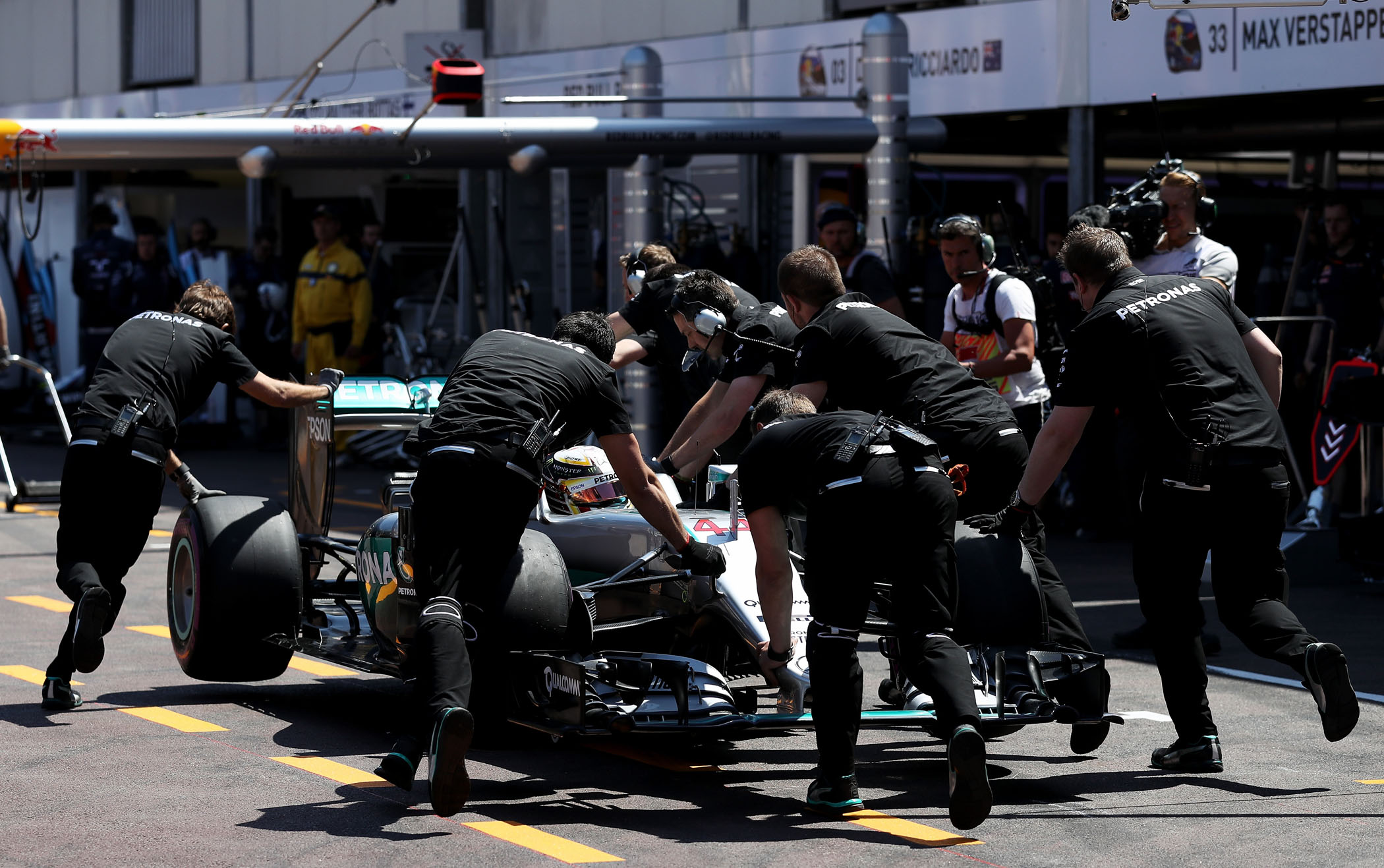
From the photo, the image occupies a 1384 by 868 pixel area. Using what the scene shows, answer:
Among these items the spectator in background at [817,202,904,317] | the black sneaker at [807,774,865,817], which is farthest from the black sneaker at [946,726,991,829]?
the spectator in background at [817,202,904,317]

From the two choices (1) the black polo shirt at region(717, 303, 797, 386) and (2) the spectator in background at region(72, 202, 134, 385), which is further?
(2) the spectator in background at region(72, 202, 134, 385)

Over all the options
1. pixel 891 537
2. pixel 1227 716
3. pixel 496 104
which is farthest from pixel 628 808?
pixel 496 104

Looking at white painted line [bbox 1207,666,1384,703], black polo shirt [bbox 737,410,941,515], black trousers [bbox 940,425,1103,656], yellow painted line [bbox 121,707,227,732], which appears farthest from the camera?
white painted line [bbox 1207,666,1384,703]

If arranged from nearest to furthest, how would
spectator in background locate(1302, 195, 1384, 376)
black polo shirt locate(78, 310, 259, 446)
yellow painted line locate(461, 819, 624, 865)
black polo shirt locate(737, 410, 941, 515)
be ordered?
yellow painted line locate(461, 819, 624, 865), black polo shirt locate(737, 410, 941, 515), black polo shirt locate(78, 310, 259, 446), spectator in background locate(1302, 195, 1384, 376)

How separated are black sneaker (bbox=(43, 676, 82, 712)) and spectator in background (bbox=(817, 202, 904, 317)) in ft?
16.5

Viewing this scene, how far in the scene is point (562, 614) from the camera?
21.6 ft

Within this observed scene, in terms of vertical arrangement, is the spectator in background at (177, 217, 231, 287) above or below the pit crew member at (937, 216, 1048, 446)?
above

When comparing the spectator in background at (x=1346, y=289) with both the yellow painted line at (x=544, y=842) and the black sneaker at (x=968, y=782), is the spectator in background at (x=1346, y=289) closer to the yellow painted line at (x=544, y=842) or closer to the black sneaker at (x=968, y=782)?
the black sneaker at (x=968, y=782)

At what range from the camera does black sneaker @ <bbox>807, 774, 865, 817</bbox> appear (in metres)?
6.00

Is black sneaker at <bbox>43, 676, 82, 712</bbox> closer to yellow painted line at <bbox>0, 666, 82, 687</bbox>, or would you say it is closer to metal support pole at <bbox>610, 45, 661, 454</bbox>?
yellow painted line at <bbox>0, 666, 82, 687</bbox>

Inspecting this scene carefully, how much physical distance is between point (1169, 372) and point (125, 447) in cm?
393

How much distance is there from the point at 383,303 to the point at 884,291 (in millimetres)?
8567

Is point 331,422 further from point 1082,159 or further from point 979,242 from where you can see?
point 1082,159

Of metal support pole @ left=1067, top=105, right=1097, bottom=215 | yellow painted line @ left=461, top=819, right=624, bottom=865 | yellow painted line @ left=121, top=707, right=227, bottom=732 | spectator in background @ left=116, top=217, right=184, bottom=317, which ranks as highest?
metal support pole @ left=1067, top=105, right=1097, bottom=215
